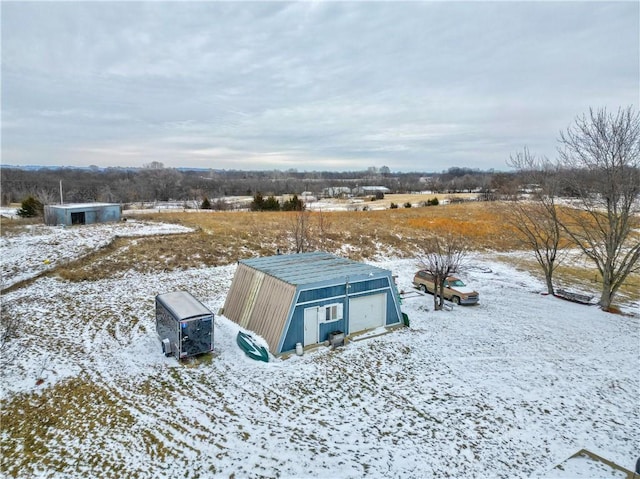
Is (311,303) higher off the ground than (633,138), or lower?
lower

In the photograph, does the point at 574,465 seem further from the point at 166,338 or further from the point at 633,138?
the point at 633,138

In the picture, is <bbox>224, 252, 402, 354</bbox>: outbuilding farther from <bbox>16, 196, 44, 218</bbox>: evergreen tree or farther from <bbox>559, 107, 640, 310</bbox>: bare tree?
<bbox>16, 196, 44, 218</bbox>: evergreen tree

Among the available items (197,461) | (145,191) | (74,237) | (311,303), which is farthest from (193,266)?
(145,191)

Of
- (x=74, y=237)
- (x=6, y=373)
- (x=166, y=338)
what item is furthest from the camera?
(x=74, y=237)

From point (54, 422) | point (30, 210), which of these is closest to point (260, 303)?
point (54, 422)

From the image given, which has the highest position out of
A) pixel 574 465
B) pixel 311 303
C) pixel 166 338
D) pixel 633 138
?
pixel 633 138

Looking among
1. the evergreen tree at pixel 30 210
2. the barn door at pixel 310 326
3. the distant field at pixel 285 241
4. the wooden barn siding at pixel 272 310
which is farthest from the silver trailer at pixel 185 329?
the evergreen tree at pixel 30 210

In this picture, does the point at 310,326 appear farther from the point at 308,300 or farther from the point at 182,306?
the point at 182,306

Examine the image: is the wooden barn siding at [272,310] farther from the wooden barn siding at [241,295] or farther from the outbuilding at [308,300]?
the wooden barn siding at [241,295]
